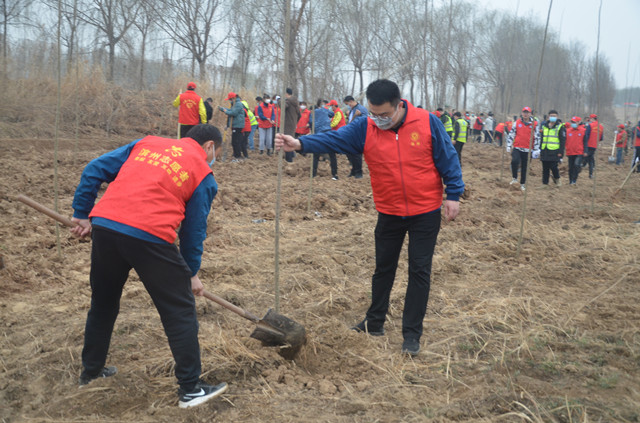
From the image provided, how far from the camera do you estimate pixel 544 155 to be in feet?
38.5

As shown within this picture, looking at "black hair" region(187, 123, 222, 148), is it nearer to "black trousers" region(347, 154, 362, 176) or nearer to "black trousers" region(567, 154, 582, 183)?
"black trousers" region(347, 154, 362, 176)

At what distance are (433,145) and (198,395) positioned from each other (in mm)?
2009

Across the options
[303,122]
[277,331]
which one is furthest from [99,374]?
[303,122]

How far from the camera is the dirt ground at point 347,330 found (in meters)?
2.80

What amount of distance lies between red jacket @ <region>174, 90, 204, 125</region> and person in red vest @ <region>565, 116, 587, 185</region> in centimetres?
867

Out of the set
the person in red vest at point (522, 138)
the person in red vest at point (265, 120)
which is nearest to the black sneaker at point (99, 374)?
the person in red vest at point (522, 138)

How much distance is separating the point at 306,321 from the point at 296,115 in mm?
10944

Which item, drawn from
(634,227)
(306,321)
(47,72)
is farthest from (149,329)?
(47,72)

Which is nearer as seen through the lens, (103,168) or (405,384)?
(103,168)

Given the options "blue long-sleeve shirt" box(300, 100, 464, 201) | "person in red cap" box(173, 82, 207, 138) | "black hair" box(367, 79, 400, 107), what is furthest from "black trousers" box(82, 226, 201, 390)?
"person in red cap" box(173, 82, 207, 138)

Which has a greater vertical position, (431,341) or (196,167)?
(196,167)

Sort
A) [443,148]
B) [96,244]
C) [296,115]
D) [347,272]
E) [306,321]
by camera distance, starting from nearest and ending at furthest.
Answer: [96,244] → [443,148] → [306,321] → [347,272] → [296,115]

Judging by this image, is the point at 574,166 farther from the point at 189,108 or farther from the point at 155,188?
the point at 155,188

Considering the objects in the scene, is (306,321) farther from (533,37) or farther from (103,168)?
(533,37)
